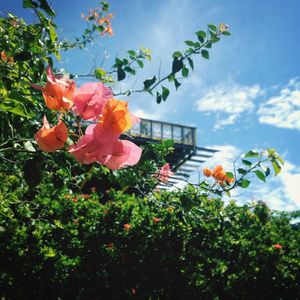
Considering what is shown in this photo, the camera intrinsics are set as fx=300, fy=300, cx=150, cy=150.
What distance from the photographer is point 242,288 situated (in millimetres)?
4848

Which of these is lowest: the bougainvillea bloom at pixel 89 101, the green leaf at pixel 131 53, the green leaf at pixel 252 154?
the bougainvillea bloom at pixel 89 101

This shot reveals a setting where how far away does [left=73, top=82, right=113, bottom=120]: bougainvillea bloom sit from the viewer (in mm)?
780

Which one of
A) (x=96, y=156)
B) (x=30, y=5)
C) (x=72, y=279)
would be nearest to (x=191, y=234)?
(x=72, y=279)

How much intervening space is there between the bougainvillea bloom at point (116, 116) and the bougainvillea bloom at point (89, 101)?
6cm

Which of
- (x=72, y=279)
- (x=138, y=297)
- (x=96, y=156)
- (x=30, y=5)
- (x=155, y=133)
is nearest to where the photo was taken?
(x=96, y=156)

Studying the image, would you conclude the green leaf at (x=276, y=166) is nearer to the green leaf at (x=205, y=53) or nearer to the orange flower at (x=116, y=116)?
the green leaf at (x=205, y=53)

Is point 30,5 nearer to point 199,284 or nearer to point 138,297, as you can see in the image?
point 138,297

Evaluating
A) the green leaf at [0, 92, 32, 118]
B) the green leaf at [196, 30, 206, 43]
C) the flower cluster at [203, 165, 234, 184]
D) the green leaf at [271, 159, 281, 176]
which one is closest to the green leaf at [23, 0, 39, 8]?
the green leaf at [0, 92, 32, 118]

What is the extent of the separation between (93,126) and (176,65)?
156 cm

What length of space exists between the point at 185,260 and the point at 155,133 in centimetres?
1043

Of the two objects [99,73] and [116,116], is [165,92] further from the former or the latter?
[116,116]

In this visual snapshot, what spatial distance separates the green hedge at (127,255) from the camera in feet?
12.5

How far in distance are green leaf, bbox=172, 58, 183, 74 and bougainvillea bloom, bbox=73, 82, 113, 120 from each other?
1456 mm

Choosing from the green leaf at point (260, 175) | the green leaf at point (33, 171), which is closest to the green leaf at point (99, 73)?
the green leaf at point (260, 175)
